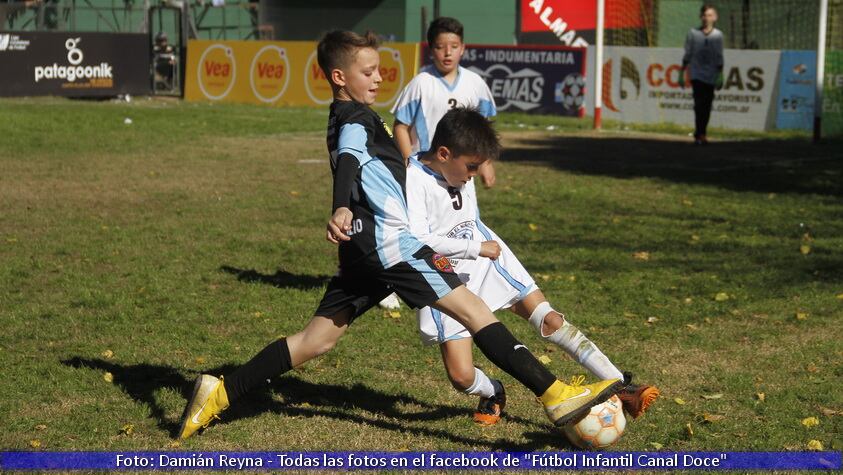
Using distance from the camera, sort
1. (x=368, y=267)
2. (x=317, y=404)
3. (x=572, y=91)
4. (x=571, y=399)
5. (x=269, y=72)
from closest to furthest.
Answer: (x=571, y=399)
(x=368, y=267)
(x=317, y=404)
(x=572, y=91)
(x=269, y=72)

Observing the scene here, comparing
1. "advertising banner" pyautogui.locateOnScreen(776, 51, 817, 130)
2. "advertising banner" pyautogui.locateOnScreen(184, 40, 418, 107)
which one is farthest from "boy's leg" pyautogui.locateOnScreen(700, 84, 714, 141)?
"advertising banner" pyautogui.locateOnScreen(184, 40, 418, 107)

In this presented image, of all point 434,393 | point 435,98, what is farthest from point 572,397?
point 435,98

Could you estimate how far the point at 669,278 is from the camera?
915 centimetres

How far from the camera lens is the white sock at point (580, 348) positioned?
5.34 meters

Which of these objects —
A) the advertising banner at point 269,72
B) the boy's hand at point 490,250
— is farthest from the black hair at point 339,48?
the advertising banner at point 269,72

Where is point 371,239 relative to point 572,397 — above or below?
above

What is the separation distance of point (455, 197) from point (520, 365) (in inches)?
36.1

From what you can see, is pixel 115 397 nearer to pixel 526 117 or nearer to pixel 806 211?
pixel 806 211

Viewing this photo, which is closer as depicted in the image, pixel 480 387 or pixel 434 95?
pixel 480 387

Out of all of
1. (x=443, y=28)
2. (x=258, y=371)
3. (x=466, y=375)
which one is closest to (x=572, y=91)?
(x=443, y=28)

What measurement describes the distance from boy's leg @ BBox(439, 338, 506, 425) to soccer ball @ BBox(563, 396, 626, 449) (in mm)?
596

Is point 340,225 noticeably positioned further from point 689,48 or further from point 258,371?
point 689,48

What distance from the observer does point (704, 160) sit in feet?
56.3

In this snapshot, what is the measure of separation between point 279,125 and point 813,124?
32.8 feet
